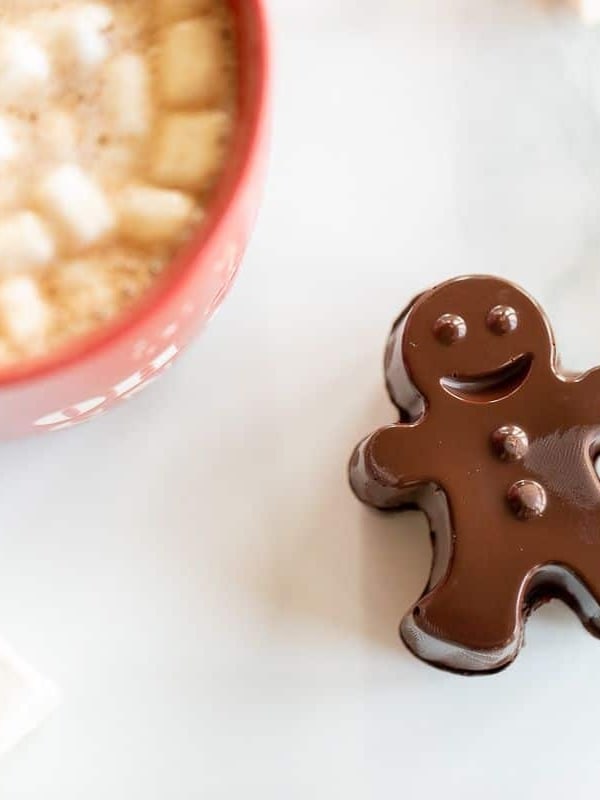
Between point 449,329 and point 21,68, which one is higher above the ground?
point 21,68

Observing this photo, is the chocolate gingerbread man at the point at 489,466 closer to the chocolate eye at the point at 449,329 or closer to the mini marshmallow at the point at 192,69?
the chocolate eye at the point at 449,329

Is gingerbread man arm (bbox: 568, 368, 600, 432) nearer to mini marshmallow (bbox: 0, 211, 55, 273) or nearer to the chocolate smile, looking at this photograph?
the chocolate smile

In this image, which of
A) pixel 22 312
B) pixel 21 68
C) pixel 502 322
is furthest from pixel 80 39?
pixel 502 322

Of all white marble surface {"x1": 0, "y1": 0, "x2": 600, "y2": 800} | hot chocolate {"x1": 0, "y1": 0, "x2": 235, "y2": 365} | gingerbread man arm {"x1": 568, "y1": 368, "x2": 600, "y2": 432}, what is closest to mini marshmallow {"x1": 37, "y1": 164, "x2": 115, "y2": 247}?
hot chocolate {"x1": 0, "y1": 0, "x2": 235, "y2": 365}

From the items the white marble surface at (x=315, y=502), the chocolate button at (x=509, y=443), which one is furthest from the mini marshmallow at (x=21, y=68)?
the chocolate button at (x=509, y=443)

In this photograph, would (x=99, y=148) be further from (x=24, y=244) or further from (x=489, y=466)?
(x=489, y=466)
